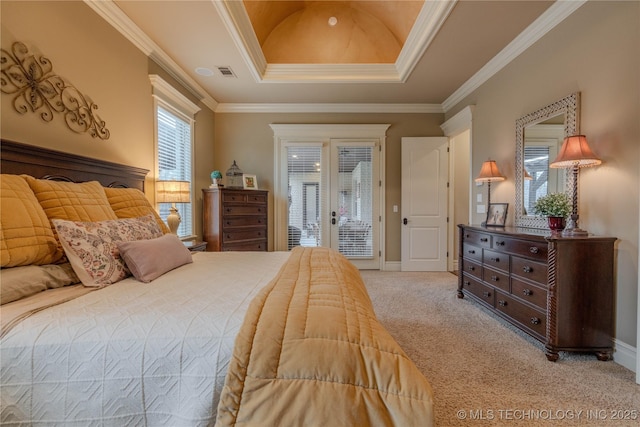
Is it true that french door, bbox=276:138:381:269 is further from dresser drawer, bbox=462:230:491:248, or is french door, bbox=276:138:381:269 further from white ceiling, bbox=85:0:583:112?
dresser drawer, bbox=462:230:491:248

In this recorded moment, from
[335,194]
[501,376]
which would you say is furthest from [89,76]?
[501,376]

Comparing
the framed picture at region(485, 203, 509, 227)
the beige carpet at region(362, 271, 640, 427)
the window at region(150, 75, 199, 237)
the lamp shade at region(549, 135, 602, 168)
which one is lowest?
the beige carpet at region(362, 271, 640, 427)

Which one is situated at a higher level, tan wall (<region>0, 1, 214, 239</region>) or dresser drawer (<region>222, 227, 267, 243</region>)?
tan wall (<region>0, 1, 214, 239</region>)

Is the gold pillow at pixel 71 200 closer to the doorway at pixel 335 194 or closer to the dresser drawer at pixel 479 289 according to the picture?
the doorway at pixel 335 194

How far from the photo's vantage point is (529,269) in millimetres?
2139

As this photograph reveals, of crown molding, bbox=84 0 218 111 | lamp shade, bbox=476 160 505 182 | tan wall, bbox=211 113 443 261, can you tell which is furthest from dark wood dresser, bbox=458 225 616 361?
crown molding, bbox=84 0 218 111

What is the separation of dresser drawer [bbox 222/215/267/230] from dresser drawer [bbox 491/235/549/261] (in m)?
3.04

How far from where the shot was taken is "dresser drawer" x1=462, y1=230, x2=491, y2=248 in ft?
8.81

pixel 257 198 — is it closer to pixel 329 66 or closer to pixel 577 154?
pixel 329 66

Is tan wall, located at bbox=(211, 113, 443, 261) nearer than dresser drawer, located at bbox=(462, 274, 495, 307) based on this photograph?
No

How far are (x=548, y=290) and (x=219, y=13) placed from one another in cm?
360

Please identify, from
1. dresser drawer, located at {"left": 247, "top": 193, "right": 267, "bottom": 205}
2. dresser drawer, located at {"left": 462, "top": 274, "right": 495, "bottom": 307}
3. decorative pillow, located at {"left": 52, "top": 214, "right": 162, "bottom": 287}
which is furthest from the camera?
dresser drawer, located at {"left": 247, "top": 193, "right": 267, "bottom": 205}

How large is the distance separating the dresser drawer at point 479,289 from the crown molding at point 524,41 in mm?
2507

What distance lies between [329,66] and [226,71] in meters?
1.37
